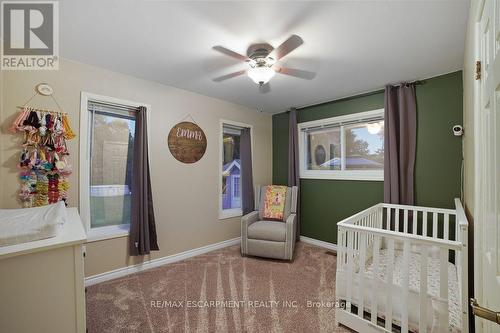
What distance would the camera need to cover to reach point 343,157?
338 cm

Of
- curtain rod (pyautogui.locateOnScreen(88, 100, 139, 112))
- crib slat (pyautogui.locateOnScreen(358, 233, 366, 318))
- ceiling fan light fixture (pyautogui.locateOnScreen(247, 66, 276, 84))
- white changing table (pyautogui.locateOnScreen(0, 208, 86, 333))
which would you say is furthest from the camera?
curtain rod (pyautogui.locateOnScreen(88, 100, 139, 112))

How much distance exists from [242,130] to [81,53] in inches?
91.1

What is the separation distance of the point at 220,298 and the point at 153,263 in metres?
1.11

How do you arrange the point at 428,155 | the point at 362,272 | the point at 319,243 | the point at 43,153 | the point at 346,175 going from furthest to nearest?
the point at 319,243
the point at 346,175
the point at 428,155
the point at 43,153
the point at 362,272

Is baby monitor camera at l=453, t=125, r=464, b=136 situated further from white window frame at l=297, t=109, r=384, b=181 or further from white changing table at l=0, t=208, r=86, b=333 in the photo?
white changing table at l=0, t=208, r=86, b=333

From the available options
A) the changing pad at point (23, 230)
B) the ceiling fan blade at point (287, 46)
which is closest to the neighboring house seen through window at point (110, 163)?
the changing pad at point (23, 230)

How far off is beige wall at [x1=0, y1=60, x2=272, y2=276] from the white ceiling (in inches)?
8.5

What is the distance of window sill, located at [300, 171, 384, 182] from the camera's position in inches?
118

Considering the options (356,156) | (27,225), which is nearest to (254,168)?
(356,156)

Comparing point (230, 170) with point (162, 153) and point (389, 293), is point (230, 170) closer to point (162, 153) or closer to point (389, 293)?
point (162, 153)

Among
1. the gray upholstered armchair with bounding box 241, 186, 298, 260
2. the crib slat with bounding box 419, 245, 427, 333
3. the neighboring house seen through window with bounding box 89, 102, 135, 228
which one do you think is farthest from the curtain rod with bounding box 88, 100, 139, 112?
the crib slat with bounding box 419, 245, 427, 333

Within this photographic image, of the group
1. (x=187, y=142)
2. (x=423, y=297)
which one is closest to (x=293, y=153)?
(x=187, y=142)

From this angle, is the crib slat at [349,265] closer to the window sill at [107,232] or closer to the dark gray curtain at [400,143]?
the dark gray curtain at [400,143]

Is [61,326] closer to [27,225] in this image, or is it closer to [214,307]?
[27,225]
